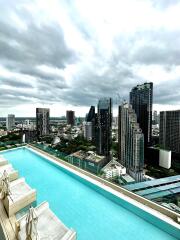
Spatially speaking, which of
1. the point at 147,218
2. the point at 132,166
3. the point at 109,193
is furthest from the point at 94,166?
the point at 132,166

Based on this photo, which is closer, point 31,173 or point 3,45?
point 31,173

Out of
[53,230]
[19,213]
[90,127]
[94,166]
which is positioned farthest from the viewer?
[90,127]

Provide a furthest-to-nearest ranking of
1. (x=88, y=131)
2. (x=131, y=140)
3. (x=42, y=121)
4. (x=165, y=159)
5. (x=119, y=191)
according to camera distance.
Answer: (x=42, y=121) < (x=88, y=131) < (x=165, y=159) < (x=131, y=140) < (x=119, y=191)

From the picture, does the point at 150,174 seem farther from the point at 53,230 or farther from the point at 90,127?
the point at 53,230

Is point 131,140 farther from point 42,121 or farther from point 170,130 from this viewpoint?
point 42,121

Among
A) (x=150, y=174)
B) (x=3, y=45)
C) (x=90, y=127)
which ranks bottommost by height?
(x=150, y=174)

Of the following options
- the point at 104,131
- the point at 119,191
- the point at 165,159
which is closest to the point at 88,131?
the point at 104,131

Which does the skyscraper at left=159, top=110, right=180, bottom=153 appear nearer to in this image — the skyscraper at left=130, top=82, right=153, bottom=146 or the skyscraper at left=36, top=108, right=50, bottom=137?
the skyscraper at left=130, top=82, right=153, bottom=146

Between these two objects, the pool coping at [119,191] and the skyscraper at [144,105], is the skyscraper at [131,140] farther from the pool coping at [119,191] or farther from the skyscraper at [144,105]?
the pool coping at [119,191]
